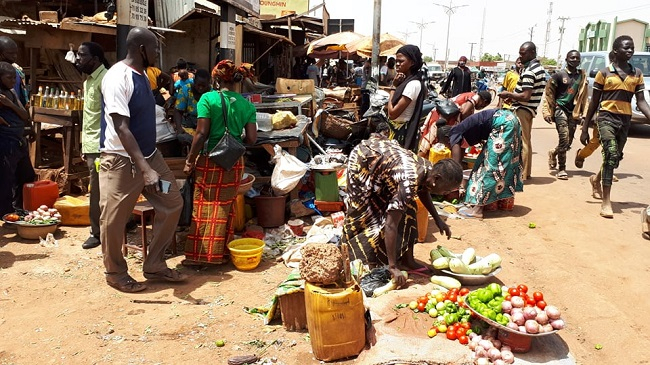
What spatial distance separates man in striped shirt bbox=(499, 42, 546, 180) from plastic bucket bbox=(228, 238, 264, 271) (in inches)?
175

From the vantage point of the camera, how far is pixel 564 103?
361 inches

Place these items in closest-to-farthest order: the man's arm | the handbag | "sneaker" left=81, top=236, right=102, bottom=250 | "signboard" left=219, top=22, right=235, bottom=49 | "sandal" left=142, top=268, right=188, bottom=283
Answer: the man's arm → "sandal" left=142, top=268, right=188, bottom=283 → the handbag → "sneaker" left=81, top=236, right=102, bottom=250 → "signboard" left=219, top=22, right=235, bottom=49

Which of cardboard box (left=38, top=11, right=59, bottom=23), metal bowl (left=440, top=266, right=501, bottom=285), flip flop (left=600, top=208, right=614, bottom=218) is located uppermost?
cardboard box (left=38, top=11, right=59, bottom=23)

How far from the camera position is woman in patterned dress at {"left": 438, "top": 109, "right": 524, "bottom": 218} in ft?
21.7

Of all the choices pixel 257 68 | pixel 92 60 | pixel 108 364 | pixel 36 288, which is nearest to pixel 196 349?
pixel 108 364

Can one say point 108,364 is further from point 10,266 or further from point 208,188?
point 10,266

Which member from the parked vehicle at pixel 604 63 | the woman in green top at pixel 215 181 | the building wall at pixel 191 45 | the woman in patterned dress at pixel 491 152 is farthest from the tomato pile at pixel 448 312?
the parked vehicle at pixel 604 63

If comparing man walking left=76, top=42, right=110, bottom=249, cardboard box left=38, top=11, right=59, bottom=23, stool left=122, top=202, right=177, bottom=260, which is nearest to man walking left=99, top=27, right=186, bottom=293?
stool left=122, top=202, right=177, bottom=260

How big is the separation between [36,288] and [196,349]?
189 centimetres

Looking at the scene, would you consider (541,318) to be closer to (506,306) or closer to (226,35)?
(506,306)

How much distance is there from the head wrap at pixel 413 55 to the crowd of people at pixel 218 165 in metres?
0.01

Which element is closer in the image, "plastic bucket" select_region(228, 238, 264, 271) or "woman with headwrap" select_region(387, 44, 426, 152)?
"plastic bucket" select_region(228, 238, 264, 271)

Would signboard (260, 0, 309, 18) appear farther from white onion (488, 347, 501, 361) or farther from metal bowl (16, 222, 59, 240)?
white onion (488, 347, 501, 361)

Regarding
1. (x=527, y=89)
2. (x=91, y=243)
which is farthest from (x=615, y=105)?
(x=91, y=243)
